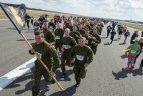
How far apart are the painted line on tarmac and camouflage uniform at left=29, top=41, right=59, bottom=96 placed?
1.57 meters

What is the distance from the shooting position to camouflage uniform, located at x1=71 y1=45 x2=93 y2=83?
10820 mm

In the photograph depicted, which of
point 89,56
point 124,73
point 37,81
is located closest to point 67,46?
point 89,56

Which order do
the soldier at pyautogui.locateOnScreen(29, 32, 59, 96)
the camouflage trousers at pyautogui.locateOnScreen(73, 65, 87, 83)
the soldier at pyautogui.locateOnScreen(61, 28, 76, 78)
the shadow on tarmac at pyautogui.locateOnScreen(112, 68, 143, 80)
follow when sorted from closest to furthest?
the soldier at pyautogui.locateOnScreen(29, 32, 59, 96) → the camouflage trousers at pyautogui.locateOnScreen(73, 65, 87, 83) → the soldier at pyautogui.locateOnScreen(61, 28, 76, 78) → the shadow on tarmac at pyautogui.locateOnScreen(112, 68, 143, 80)

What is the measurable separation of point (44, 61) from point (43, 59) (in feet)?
0.21

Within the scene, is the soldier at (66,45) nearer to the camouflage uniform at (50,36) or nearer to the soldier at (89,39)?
the camouflage uniform at (50,36)

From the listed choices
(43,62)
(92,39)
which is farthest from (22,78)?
(92,39)

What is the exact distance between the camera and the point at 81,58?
10.9 meters

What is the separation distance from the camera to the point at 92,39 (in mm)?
15797

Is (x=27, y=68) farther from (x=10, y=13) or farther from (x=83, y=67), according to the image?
(x=10, y=13)

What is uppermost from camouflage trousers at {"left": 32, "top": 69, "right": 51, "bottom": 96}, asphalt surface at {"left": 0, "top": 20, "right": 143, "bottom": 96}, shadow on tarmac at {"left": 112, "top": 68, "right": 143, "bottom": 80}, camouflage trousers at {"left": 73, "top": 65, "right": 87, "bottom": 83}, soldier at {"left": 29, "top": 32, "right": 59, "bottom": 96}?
soldier at {"left": 29, "top": 32, "right": 59, "bottom": 96}

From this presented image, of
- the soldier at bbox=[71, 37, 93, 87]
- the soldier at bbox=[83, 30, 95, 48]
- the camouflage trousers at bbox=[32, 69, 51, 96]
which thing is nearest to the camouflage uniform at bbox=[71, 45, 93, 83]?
the soldier at bbox=[71, 37, 93, 87]

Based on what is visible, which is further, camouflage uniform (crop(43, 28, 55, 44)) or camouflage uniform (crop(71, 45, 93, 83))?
camouflage uniform (crop(43, 28, 55, 44))

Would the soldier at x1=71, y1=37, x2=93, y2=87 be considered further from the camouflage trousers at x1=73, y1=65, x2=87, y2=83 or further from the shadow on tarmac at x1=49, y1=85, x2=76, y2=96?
the shadow on tarmac at x1=49, y1=85, x2=76, y2=96

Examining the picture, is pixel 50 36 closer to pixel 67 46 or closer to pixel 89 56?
pixel 67 46
